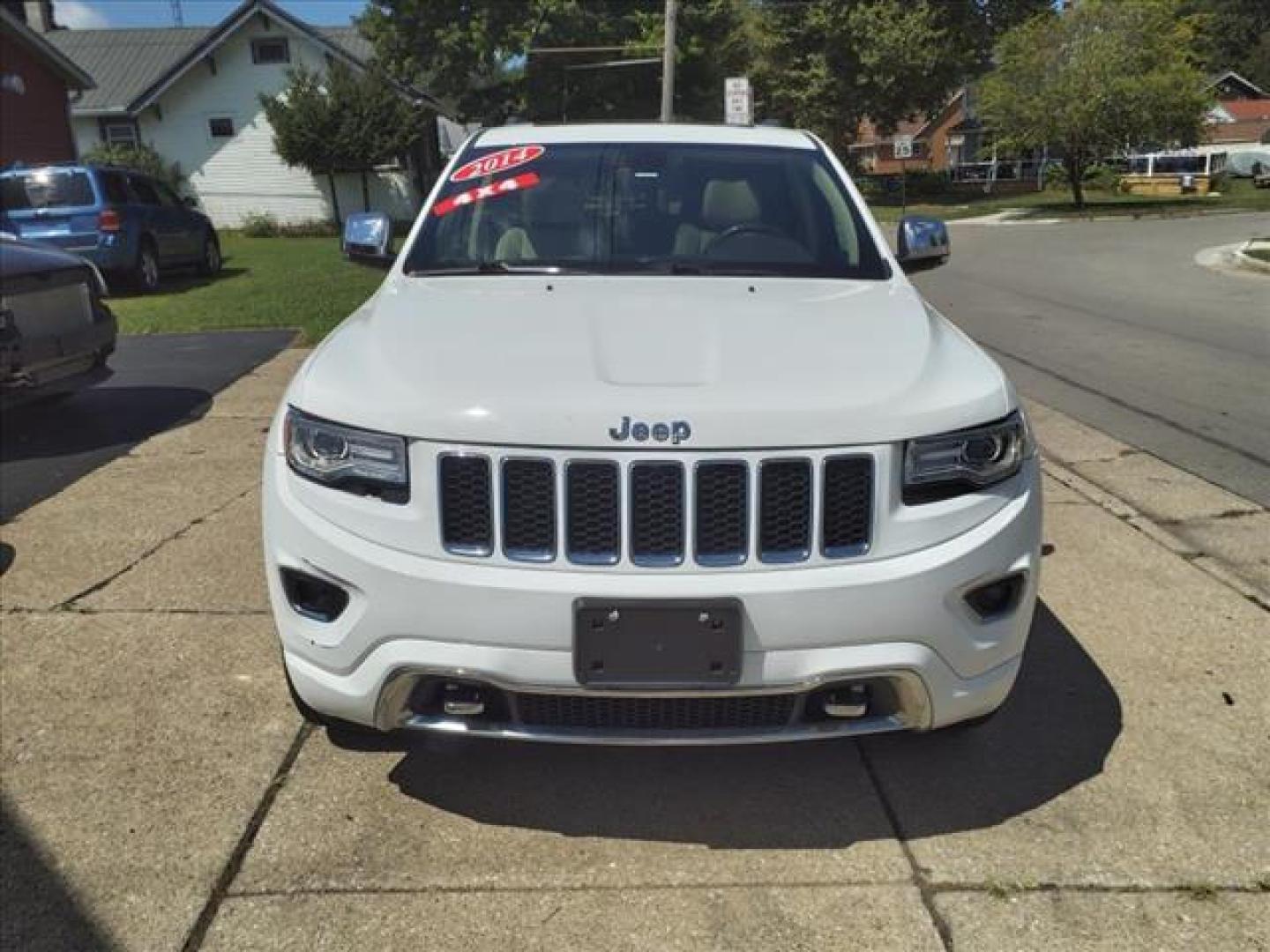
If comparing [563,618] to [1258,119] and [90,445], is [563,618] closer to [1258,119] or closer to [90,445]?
[90,445]

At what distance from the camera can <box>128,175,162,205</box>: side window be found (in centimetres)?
1484

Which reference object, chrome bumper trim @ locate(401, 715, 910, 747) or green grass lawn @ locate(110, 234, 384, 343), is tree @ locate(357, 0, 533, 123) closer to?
green grass lawn @ locate(110, 234, 384, 343)

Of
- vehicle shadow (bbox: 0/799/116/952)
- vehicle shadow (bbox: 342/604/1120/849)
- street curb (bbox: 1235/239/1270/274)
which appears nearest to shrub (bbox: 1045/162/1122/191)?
street curb (bbox: 1235/239/1270/274)

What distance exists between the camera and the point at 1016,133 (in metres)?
34.9

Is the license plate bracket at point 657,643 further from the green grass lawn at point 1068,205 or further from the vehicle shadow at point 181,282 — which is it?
the green grass lawn at point 1068,205

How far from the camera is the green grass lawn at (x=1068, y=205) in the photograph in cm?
3316

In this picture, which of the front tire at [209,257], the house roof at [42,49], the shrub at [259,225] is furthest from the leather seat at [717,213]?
the shrub at [259,225]

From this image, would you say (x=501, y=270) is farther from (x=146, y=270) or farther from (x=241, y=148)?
(x=241, y=148)

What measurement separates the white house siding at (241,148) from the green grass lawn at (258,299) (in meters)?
13.1

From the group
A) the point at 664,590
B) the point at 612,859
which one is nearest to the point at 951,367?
the point at 664,590

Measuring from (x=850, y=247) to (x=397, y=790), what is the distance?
7.47 ft

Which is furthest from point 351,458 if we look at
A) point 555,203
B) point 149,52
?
point 149,52

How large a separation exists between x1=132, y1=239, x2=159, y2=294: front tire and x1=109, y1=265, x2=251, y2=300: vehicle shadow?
0.31 ft

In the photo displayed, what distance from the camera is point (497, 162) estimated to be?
4102 mm
